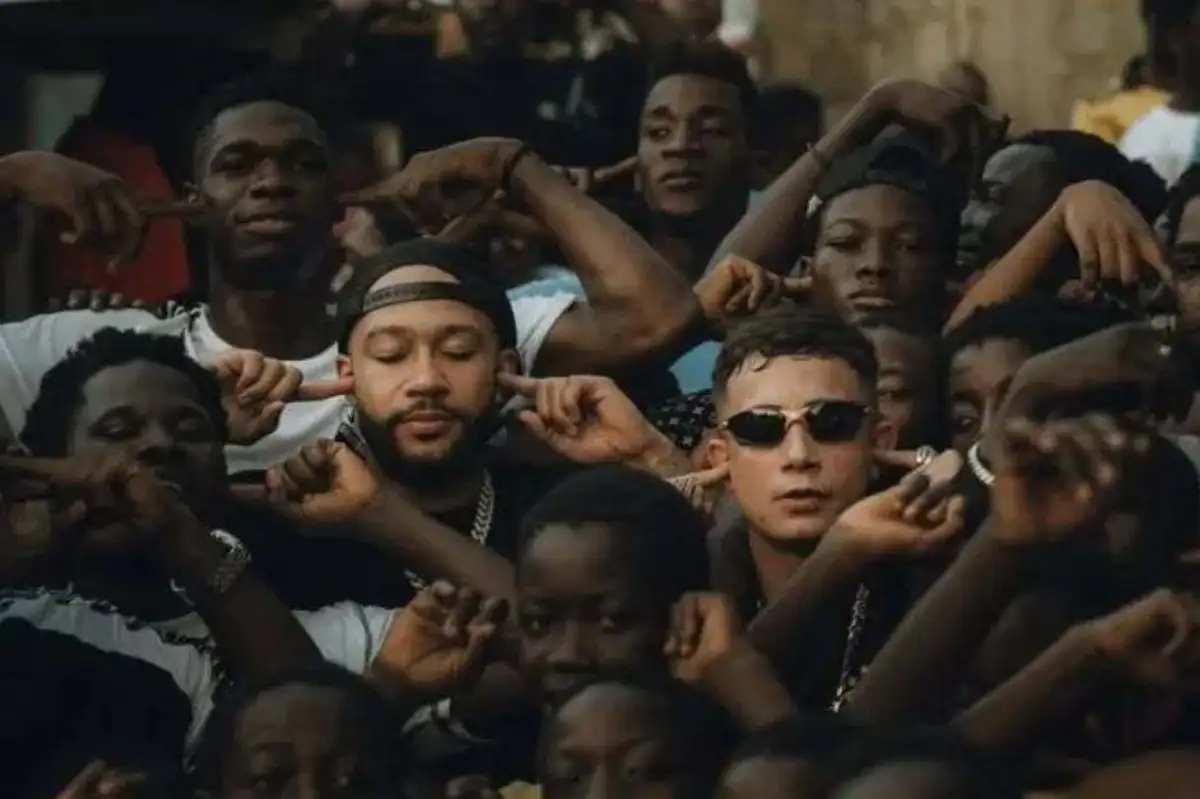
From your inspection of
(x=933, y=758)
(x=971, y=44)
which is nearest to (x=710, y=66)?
(x=933, y=758)

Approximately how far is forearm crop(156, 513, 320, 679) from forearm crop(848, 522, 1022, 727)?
823 millimetres

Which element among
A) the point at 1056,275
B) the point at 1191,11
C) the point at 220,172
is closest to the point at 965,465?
the point at 1056,275

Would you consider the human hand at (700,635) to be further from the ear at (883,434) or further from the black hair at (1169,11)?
the black hair at (1169,11)

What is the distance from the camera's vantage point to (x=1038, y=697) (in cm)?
518

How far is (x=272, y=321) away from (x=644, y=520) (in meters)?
1.16

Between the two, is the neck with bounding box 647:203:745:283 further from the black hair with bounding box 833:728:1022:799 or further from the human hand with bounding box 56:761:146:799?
the black hair with bounding box 833:728:1022:799

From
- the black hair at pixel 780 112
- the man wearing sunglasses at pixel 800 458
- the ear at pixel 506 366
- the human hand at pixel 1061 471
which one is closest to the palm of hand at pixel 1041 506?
the human hand at pixel 1061 471

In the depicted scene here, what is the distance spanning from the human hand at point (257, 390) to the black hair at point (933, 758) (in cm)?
157

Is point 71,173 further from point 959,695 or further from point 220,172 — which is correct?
point 959,695

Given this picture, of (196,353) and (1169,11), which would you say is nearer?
(196,353)

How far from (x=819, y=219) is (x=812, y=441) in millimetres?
1044

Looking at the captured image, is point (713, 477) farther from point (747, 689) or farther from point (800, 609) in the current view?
point (747, 689)

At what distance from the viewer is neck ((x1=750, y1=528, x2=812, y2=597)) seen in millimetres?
5848

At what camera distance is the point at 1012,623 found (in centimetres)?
545
